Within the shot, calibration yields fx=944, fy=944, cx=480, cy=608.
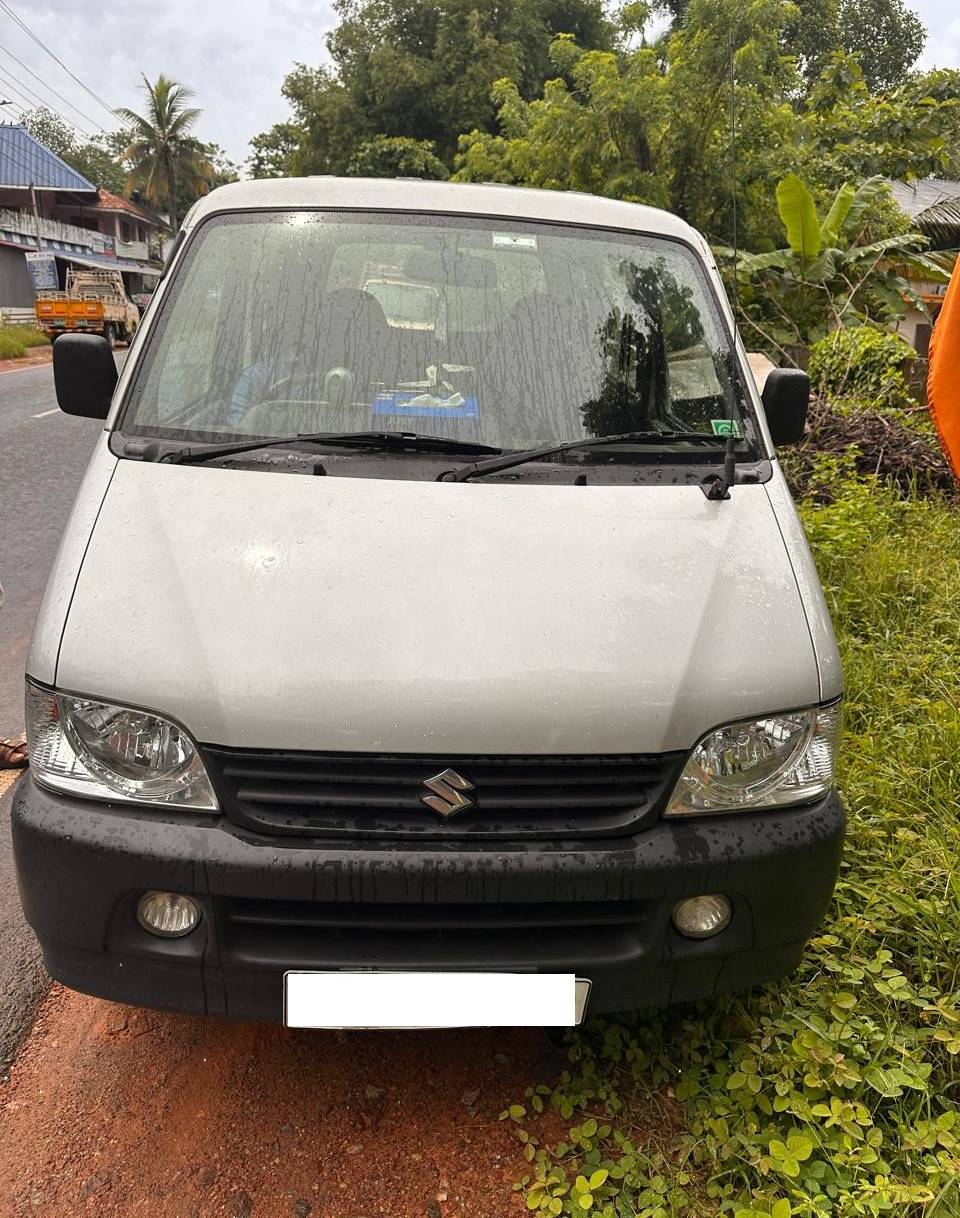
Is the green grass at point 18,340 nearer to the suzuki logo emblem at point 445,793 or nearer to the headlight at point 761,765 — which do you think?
the suzuki logo emblem at point 445,793

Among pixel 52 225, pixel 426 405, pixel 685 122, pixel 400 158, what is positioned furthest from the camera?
pixel 52 225

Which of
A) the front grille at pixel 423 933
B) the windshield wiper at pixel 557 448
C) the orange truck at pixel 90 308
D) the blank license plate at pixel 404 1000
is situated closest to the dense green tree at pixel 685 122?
the windshield wiper at pixel 557 448

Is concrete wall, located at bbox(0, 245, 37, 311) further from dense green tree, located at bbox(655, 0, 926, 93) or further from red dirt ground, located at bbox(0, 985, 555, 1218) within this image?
red dirt ground, located at bbox(0, 985, 555, 1218)

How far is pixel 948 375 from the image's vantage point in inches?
110

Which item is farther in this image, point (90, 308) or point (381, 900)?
point (90, 308)

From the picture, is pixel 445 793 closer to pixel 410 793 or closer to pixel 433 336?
pixel 410 793

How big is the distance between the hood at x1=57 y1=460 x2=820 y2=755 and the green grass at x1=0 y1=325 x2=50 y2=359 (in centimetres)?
2429

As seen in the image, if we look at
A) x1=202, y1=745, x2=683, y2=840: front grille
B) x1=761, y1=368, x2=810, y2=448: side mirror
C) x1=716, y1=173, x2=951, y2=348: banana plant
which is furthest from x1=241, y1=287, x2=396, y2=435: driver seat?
x1=716, y1=173, x2=951, y2=348: banana plant

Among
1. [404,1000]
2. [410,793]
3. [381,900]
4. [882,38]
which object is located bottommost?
[404,1000]

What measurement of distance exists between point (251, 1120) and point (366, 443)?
5.31ft

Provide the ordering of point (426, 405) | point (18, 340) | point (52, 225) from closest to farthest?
point (426, 405) < point (18, 340) < point (52, 225)

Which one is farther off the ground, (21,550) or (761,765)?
(761,765)

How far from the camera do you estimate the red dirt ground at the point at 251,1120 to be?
77.4 inches

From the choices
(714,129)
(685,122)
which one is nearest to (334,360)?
(685,122)
